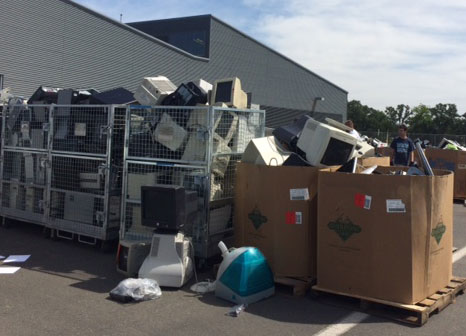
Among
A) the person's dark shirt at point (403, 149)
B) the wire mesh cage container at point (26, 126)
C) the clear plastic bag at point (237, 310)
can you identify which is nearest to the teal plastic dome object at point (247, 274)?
the clear plastic bag at point (237, 310)

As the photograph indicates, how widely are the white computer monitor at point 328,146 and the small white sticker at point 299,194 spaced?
608 mm

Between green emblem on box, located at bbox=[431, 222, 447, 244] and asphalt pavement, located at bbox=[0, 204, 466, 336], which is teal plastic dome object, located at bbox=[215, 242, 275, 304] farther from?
green emblem on box, located at bbox=[431, 222, 447, 244]

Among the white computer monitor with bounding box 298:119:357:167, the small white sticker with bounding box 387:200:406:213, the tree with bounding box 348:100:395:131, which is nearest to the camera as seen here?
the small white sticker with bounding box 387:200:406:213

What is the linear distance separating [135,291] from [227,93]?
122 inches

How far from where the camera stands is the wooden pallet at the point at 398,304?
14.0 feet

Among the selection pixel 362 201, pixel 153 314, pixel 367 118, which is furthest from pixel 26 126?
pixel 367 118

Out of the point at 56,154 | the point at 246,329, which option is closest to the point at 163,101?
the point at 56,154

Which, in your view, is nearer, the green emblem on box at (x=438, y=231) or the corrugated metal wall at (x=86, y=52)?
the green emblem on box at (x=438, y=231)

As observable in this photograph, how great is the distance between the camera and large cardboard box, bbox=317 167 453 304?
4379 millimetres

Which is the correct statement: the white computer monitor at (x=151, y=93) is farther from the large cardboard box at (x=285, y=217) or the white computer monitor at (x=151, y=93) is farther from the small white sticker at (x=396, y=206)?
the small white sticker at (x=396, y=206)

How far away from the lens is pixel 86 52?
20297 mm

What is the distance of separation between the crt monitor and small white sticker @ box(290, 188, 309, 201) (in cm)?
119

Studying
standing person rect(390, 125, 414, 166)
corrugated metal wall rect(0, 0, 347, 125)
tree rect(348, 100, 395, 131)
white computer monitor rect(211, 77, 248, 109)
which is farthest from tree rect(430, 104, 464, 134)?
white computer monitor rect(211, 77, 248, 109)

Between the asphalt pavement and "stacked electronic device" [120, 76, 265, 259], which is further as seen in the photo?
"stacked electronic device" [120, 76, 265, 259]
